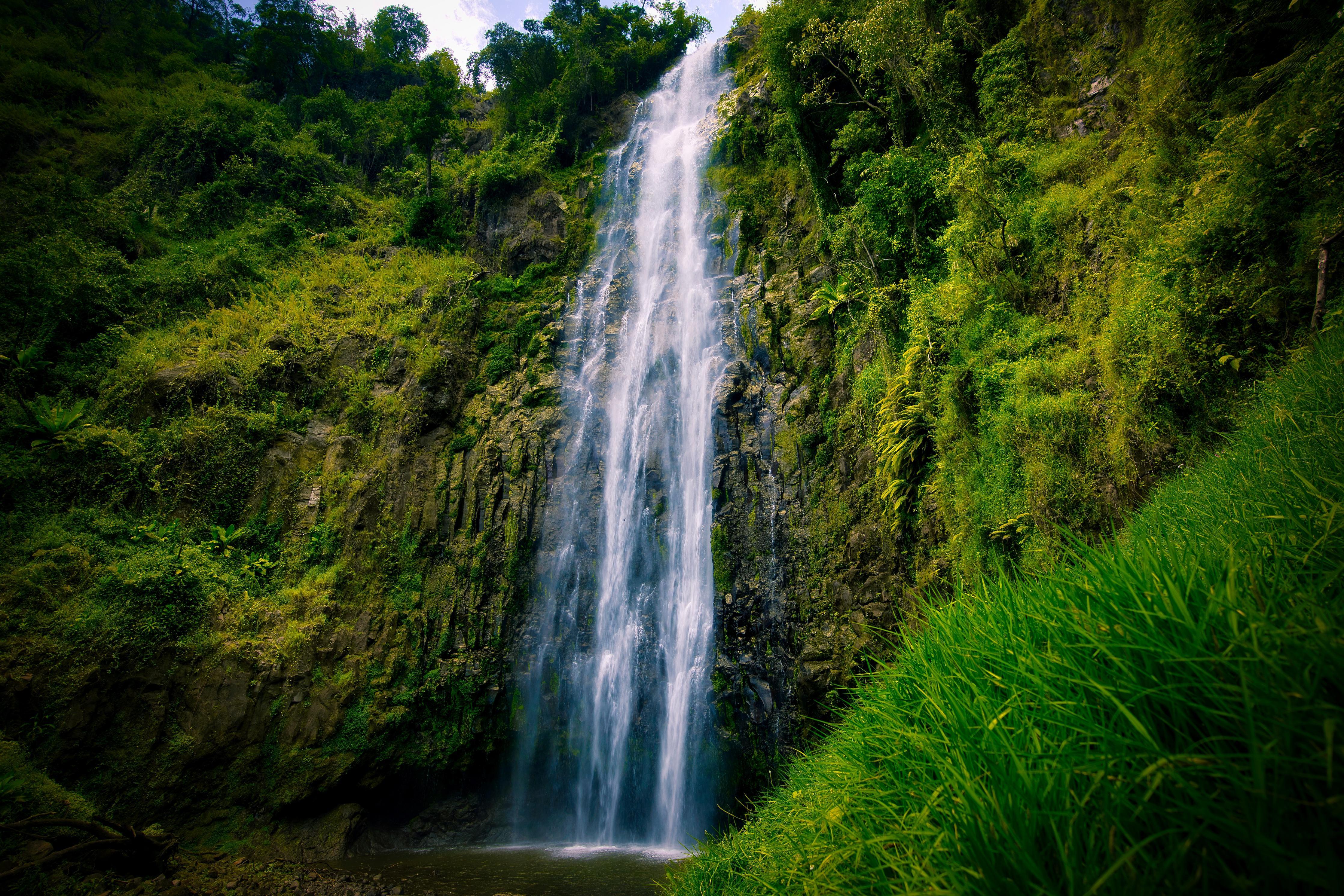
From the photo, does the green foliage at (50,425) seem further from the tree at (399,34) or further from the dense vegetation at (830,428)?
the tree at (399,34)

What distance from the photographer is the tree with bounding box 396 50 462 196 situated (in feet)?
64.3

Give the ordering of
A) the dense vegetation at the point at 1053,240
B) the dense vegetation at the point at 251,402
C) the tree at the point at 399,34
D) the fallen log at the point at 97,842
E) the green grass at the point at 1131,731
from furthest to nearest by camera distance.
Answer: the tree at the point at 399,34 < the dense vegetation at the point at 251,402 < the fallen log at the point at 97,842 < the dense vegetation at the point at 1053,240 < the green grass at the point at 1131,731

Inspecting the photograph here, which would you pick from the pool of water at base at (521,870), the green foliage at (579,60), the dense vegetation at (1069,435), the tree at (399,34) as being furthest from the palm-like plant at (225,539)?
the tree at (399,34)

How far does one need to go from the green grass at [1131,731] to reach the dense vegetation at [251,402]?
8.83 m

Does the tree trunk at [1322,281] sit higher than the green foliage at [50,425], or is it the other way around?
the green foliage at [50,425]

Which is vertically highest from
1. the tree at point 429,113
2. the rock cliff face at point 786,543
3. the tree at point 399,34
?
the tree at point 399,34

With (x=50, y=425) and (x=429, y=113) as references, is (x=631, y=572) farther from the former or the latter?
(x=429, y=113)

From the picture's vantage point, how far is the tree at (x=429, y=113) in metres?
19.6

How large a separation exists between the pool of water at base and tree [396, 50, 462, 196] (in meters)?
19.5

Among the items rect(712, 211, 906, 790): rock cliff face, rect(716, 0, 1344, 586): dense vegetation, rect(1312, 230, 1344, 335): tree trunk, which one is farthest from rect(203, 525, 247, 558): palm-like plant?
rect(1312, 230, 1344, 335): tree trunk

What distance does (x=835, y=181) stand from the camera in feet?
34.4

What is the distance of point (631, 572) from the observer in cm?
1066

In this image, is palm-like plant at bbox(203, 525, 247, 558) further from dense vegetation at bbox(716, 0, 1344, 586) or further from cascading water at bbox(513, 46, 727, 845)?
dense vegetation at bbox(716, 0, 1344, 586)

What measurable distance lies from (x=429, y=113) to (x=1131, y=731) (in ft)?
82.3
